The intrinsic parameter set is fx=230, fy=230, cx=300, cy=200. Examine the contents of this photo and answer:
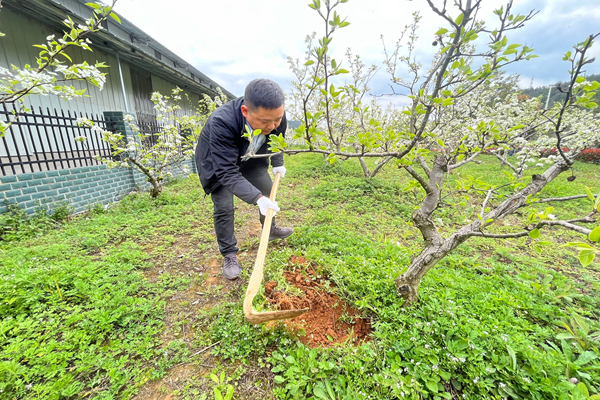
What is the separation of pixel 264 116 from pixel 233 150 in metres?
0.54

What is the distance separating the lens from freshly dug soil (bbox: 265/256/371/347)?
1703 mm

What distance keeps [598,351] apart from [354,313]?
4.77 feet

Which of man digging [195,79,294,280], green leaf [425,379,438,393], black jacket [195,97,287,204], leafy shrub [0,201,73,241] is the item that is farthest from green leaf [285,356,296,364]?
leafy shrub [0,201,73,241]

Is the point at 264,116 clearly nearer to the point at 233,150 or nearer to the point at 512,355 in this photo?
the point at 233,150

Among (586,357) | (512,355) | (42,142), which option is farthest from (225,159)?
(42,142)

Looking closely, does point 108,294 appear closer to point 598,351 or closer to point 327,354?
point 327,354

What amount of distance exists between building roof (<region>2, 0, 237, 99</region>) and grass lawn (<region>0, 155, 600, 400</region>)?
407cm

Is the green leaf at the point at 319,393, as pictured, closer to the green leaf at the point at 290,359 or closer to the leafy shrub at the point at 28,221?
the green leaf at the point at 290,359

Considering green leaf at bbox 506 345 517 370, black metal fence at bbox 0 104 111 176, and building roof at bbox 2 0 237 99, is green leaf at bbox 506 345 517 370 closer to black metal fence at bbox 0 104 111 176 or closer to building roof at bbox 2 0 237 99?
building roof at bbox 2 0 237 99

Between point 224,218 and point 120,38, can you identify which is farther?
point 120,38

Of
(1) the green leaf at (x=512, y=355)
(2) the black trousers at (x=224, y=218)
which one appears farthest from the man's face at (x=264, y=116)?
(1) the green leaf at (x=512, y=355)

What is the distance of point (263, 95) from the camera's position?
6.41 ft

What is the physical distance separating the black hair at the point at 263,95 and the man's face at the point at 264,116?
0.03 meters

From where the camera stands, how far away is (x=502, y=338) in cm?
141
